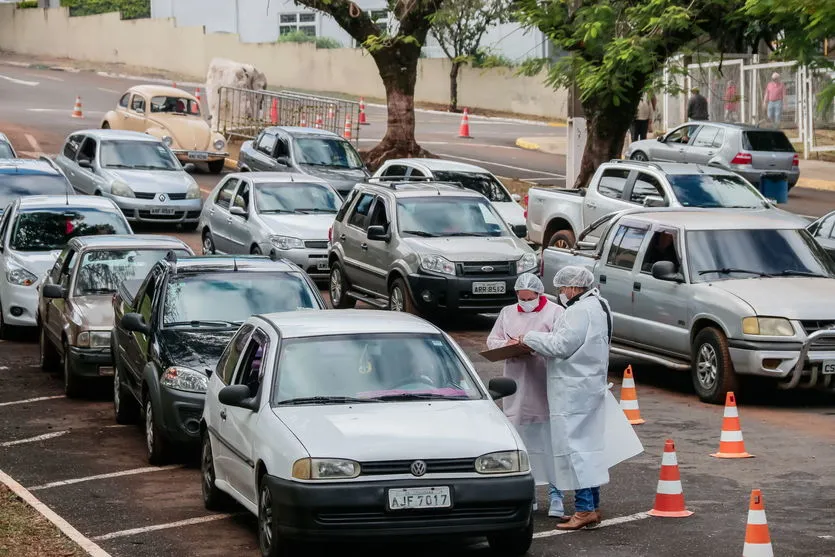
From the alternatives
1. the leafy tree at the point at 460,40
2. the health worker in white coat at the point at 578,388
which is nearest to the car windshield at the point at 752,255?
the health worker in white coat at the point at 578,388

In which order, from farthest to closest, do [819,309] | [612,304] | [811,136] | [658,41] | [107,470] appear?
[811,136] < [658,41] < [612,304] < [819,309] < [107,470]

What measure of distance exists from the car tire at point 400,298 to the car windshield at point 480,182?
17.9 feet

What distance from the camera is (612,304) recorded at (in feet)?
56.7

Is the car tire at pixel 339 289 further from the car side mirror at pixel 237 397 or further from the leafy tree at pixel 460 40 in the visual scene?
the leafy tree at pixel 460 40

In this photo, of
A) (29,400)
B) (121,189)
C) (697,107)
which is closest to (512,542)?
(29,400)

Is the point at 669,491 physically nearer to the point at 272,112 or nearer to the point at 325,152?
the point at 325,152

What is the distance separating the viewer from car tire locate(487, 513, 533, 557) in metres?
9.42

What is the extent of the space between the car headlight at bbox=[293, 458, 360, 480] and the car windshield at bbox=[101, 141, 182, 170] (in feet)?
69.9

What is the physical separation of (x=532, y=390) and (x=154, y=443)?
353cm

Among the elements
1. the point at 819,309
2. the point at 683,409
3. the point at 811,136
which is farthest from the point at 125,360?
the point at 811,136

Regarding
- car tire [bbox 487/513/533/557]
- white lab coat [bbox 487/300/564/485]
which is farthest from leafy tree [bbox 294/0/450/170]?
car tire [bbox 487/513/533/557]

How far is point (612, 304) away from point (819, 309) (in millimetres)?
2805

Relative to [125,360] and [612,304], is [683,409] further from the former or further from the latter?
[125,360]

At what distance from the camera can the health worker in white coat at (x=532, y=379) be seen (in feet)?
35.3
